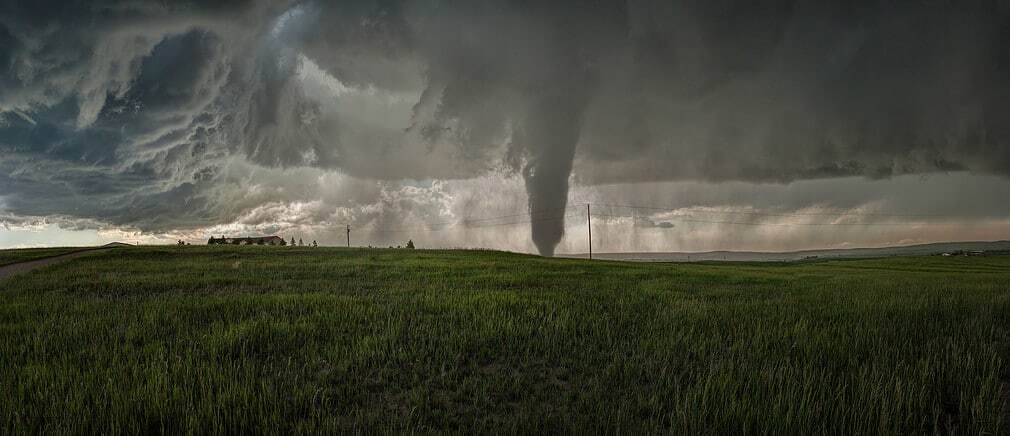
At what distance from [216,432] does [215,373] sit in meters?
1.88

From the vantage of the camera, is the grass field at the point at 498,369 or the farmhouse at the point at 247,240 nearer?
the grass field at the point at 498,369

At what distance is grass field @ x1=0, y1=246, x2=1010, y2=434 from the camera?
14.8 ft

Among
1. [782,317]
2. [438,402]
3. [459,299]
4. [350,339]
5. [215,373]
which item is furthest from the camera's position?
[459,299]

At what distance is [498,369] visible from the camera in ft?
21.1

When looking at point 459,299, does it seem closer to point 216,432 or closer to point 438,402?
point 438,402

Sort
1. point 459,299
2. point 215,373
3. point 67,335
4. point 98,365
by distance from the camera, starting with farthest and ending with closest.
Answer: point 459,299
point 67,335
point 98,365
point 215,373

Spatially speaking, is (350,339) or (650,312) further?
(650,312)

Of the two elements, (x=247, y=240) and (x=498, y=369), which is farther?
(x=247, y=240)

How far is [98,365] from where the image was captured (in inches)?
249

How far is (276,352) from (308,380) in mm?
1703

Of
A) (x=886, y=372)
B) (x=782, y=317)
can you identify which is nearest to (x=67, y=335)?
(x=886, y=372)

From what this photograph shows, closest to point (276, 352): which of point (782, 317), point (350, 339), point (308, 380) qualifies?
point (350, 339)

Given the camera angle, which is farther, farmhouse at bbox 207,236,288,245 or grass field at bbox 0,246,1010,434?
farmhouse at bbox 207,236,288,245

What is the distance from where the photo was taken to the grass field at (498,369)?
4523mm
